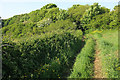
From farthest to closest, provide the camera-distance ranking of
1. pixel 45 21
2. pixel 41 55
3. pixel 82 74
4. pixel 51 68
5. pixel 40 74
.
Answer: pixel 45 21 < pixel 41 55 < pixel 51 68 < pixel 40 74 < pixel 82 74

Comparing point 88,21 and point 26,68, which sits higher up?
point 88,21

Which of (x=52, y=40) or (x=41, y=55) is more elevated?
(x=52, y=40)

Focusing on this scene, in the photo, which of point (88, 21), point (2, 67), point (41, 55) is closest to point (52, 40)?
point (41, 55)

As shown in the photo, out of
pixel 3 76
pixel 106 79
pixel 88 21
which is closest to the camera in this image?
pixel 3 76

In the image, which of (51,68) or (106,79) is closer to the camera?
(106,79)

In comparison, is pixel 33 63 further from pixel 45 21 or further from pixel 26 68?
pixel 45 21

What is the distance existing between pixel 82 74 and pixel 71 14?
93.8ft

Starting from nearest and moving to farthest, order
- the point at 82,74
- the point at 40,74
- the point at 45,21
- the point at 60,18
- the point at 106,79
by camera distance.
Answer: the point at 106,79 → the point at 82,74 → the point at 40,74 → the point at 60,18 → the point at 45,21

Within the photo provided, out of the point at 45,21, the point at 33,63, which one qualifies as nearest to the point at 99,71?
the point at 33,63

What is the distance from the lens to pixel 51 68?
6.44m

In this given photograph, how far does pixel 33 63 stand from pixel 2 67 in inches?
70.2

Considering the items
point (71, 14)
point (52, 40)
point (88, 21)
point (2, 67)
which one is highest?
point (71, 14)

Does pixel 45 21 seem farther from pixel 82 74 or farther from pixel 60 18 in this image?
pixel 82 74

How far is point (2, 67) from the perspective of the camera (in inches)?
174
